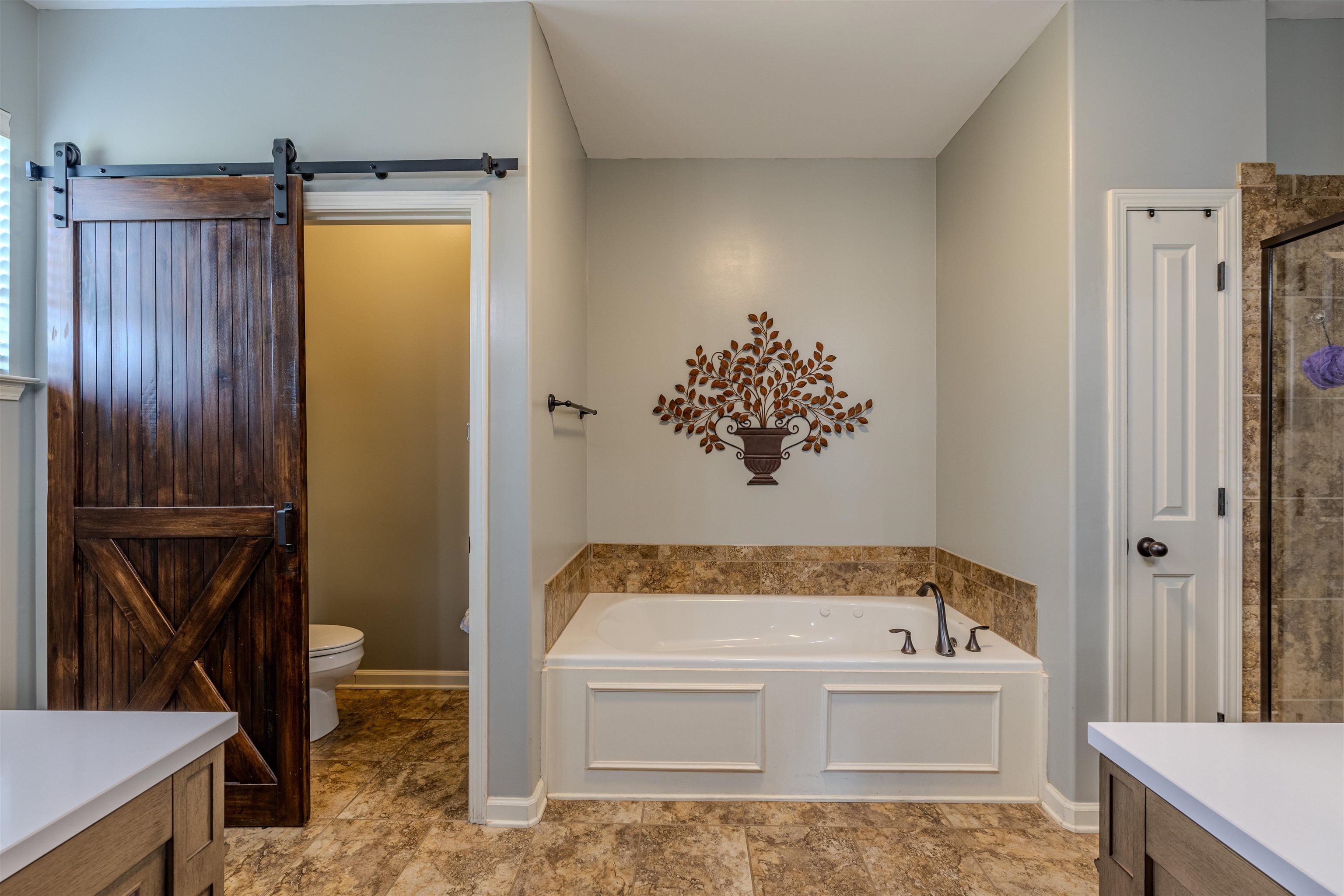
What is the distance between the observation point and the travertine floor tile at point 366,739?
112 inches

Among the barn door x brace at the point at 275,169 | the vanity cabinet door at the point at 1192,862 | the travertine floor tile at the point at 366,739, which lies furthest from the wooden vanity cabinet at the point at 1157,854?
the travertine floor tile at the point at 366,739

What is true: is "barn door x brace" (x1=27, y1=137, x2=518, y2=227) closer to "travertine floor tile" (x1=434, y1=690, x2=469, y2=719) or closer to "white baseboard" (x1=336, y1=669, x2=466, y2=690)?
"travertine floor tile" (x1=434, y1=690, x2=469, y2=719)

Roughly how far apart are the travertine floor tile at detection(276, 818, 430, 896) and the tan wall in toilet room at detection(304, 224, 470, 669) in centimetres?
139

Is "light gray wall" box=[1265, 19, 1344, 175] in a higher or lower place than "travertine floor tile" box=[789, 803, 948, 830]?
higher

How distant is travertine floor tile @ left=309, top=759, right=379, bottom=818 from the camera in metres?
2.41

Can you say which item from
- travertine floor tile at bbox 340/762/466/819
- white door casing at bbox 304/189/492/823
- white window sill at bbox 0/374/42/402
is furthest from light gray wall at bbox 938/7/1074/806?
white window sill at bbox 0/374/42/402

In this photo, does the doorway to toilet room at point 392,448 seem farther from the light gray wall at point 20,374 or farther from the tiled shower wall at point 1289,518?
the tiled shower wall at point 1289,518

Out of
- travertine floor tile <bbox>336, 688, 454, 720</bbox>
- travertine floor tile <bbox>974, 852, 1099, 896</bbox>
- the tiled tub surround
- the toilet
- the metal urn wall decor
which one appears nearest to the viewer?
travertine floor tile <bbox>974, 852, 1099, 896</bbox>

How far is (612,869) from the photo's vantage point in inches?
81.6

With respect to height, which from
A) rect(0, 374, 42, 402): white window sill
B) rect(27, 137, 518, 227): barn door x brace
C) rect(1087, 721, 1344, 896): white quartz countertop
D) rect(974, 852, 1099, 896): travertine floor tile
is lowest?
rect(974, 852, 1099, 896): travertine floor tile

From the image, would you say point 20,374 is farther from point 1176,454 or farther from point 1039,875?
point 1176,454

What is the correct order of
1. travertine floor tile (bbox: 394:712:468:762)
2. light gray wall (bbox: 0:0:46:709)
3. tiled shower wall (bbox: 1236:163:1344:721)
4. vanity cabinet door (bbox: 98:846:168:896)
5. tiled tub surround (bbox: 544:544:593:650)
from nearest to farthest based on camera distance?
1. vanity cabinet door (bbox: 98:846:168:896)
2. tiled shower wall (bbox: 1236:163:1344:721)
3. light gray wall (bbox: 0:0:46:709)
4. tiled tub surround (bbox: 544:544:593:650)
5. travertine floor tile (bbox: 394:712:468:762)

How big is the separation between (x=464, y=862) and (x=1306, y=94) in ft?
12.2

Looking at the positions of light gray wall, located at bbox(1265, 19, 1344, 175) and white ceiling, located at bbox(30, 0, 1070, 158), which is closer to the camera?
white ceiling, located at bbox(30, 0, 1070, 158)
